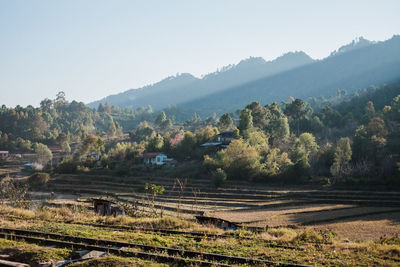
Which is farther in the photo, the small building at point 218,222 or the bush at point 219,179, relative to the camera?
the bush at point 219,179

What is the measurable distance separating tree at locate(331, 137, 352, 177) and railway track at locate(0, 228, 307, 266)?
39.0m

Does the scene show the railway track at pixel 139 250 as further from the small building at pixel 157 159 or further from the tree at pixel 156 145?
the tree at pixel 156 145

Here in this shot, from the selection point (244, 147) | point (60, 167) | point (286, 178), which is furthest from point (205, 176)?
point (60, 167)

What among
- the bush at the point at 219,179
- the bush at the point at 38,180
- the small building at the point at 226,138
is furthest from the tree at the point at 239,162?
the bush at the point at 38,180

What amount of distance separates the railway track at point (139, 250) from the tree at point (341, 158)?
128 feet

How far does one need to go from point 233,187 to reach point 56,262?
1518 inches

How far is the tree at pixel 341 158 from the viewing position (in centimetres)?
4428

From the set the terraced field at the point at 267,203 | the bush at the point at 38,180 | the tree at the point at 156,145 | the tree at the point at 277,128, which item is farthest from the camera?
the tree at the point at 156,145

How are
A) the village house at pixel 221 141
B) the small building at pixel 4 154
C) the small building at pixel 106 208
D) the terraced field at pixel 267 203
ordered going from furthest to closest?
1. the small building at pixel 4 154
2. the village house at pixel 221 141
3. the terraced field at pixel 267 203
4. the small building at pixel 106 208

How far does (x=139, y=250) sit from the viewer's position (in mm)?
9328

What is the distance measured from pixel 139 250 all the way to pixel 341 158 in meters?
42.7

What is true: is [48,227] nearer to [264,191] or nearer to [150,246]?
[150,246]

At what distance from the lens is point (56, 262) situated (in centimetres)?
841

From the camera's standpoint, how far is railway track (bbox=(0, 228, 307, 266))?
27.4ft
